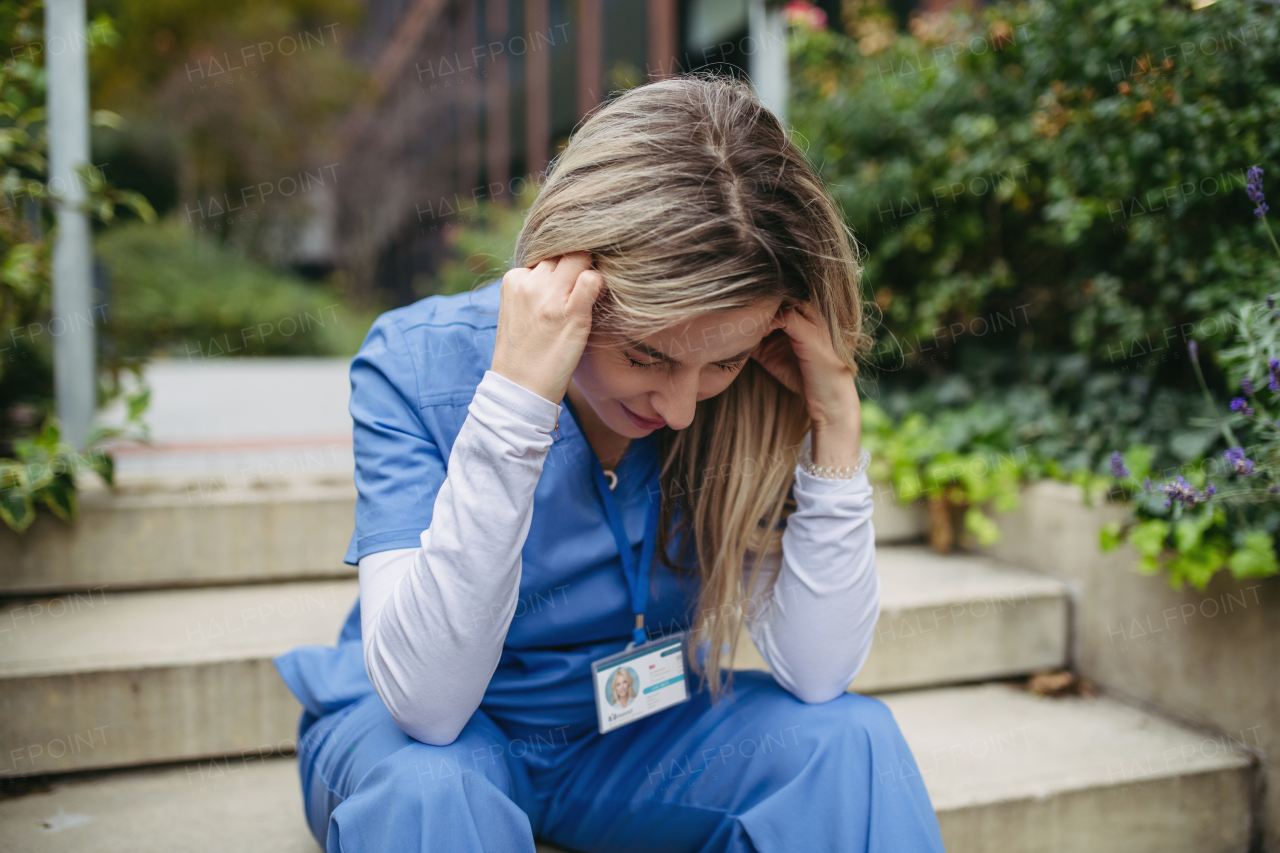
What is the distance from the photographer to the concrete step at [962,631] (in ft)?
6.89

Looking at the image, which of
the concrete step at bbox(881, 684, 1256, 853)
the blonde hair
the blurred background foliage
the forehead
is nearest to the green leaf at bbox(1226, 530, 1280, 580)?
the blurred background foliage

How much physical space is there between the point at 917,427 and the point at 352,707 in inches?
83.0

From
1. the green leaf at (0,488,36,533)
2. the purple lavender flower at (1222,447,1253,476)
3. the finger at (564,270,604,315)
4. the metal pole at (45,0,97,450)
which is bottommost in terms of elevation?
the green leaf at (0,488,36,533)

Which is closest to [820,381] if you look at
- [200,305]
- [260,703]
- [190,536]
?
[260,703]

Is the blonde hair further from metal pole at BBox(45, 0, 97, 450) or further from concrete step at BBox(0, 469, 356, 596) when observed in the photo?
metal pole at BBox(45, 0, 97, 450)

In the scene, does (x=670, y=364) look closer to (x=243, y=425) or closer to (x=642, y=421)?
(x=642, y=421)

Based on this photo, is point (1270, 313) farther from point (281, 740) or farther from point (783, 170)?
point (281, 740)

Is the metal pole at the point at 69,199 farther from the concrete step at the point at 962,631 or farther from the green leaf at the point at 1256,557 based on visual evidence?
the green leaf at the point at 1256,557

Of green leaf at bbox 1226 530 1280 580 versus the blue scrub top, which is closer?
the blue scrub top

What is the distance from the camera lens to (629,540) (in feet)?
4.36

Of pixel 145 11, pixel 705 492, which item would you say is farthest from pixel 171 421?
pixel 145 11

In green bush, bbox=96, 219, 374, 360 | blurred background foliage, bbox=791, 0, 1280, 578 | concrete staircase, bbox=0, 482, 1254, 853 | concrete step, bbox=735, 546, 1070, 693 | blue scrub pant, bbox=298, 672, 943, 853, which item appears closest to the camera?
blue scrub pant, bbox=298, 672, 943, 853

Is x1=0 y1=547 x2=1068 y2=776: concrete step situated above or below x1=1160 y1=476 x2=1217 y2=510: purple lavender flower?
below

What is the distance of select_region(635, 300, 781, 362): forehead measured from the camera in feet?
3.41
